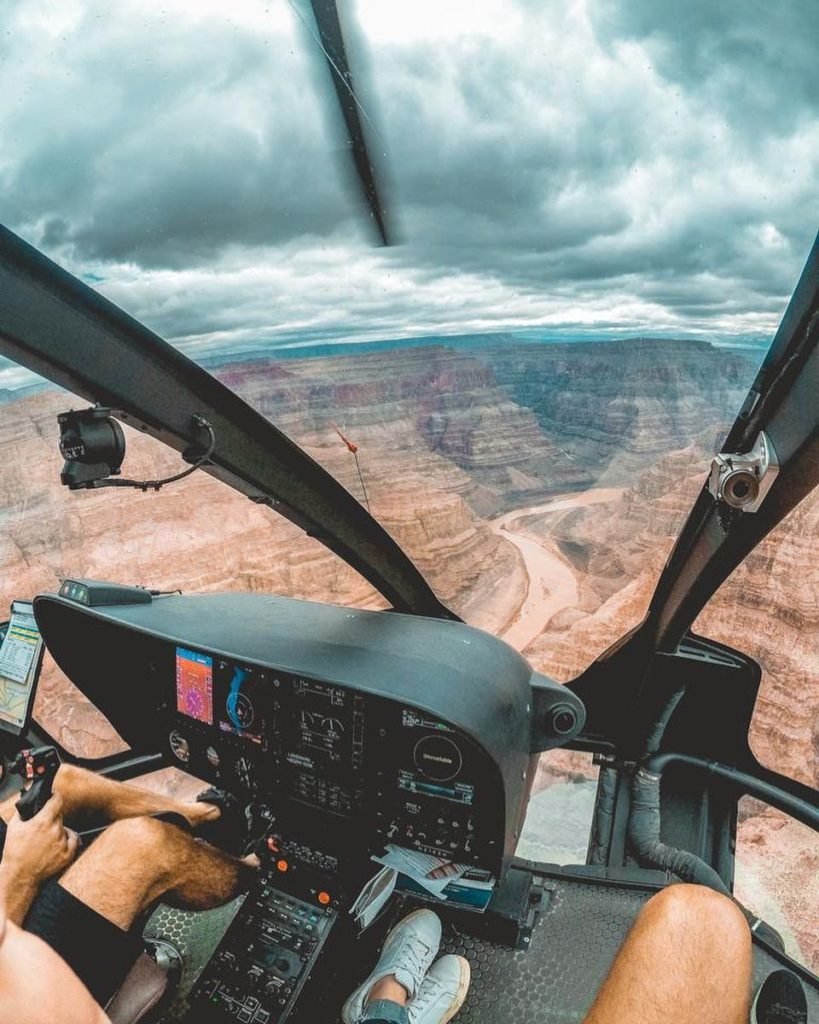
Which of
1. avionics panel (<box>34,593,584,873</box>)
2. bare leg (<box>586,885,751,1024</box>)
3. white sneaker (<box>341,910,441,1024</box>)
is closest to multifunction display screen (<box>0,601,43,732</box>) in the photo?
avionics panel (<box>34,593,584,873</box>)

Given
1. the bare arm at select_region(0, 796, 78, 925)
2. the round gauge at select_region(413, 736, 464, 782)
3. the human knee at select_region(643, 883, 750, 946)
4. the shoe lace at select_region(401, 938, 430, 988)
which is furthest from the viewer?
the shoe lace at select_region(401, 938, 430, 988)

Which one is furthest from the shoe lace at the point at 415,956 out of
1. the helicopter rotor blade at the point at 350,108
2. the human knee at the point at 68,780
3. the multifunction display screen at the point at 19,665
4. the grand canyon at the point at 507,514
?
the helicopter rotor blade at the point at 350,108

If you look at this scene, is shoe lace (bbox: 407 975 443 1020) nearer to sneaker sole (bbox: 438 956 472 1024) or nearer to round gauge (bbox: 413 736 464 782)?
sneaker sole (bbox: 438 956 472 1024)

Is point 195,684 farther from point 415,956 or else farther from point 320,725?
point 415,956

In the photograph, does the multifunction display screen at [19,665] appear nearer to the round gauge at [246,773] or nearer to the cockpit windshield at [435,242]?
the cockpit windshield at [435,242]

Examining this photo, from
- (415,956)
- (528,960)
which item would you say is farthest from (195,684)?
(528,960)

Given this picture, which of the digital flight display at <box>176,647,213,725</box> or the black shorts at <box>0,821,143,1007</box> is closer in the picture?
the black shorts at <box>0,821,143,1007</box>

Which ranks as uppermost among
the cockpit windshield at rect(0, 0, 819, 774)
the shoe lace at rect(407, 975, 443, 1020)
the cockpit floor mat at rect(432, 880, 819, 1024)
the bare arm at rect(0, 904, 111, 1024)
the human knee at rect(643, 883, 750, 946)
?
the cockpit windshield at rect(0, 0, 819, 774)
